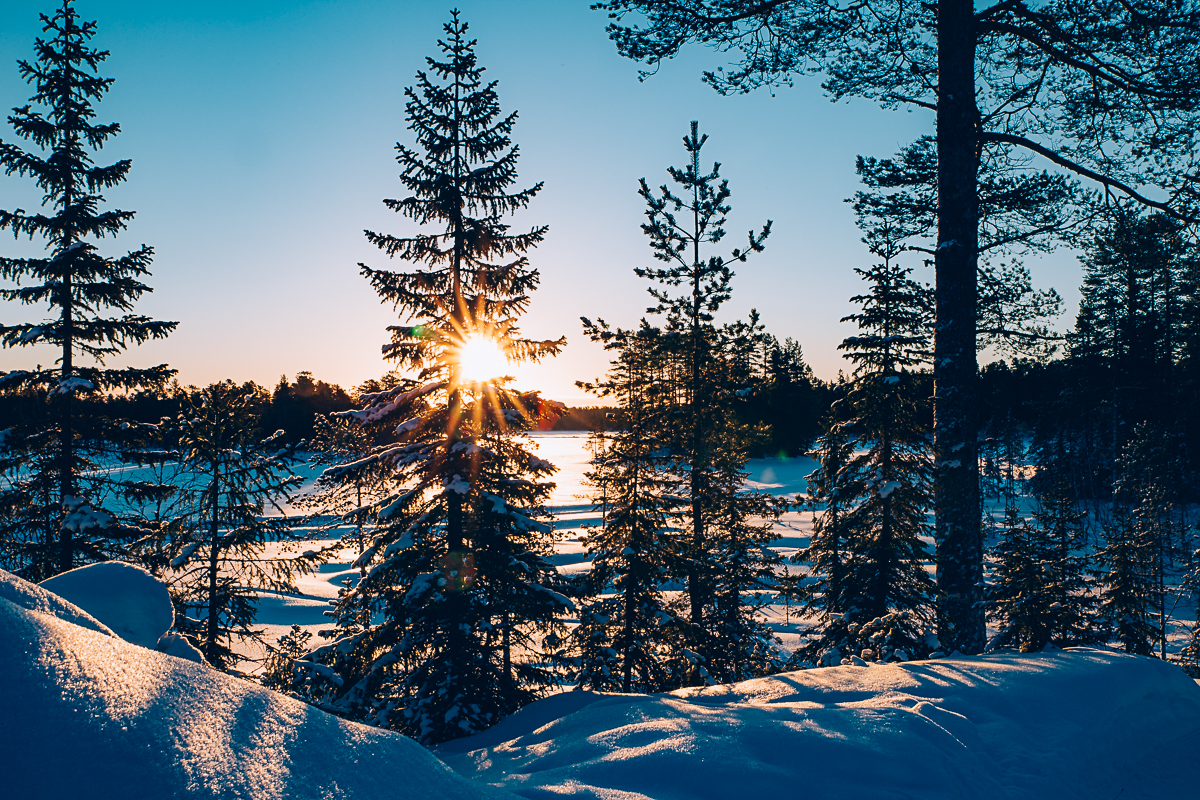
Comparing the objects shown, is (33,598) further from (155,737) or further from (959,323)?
(959,323)

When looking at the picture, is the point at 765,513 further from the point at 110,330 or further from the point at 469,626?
the point at 110,330

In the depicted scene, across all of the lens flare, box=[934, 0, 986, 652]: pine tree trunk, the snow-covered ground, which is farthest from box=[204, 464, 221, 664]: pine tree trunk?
box=[934, 0, 986, 652]: pine tree trunk

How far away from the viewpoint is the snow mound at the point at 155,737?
1352mm

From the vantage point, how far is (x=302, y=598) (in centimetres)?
3019

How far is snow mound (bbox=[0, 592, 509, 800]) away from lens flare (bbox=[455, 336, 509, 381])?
30.4ft

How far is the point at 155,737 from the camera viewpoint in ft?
4.96

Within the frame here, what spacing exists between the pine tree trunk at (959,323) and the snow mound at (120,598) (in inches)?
319

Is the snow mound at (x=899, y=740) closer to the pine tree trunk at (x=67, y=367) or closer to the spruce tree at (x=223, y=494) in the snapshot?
the spruce tree at (x=223, y=494)

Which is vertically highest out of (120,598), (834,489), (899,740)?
(120,598)

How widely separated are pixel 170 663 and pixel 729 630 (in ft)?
51.0

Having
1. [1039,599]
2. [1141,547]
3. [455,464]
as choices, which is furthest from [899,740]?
[1141,547]

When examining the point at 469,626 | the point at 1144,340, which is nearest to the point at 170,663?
the point at 469,626

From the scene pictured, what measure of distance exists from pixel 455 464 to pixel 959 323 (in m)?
8.72

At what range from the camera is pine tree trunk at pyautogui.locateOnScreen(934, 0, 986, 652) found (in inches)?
273
